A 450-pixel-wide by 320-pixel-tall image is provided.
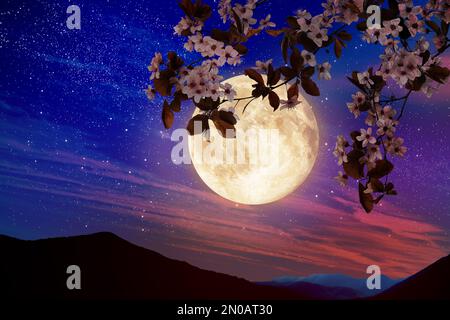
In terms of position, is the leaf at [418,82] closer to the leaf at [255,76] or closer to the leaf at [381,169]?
the leaf at [381,169]

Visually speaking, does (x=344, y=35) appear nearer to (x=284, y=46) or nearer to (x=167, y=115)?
(x=284, y=46)

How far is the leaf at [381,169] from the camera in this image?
1790mm

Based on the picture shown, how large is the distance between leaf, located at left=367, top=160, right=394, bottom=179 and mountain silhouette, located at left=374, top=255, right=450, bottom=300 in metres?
22.8

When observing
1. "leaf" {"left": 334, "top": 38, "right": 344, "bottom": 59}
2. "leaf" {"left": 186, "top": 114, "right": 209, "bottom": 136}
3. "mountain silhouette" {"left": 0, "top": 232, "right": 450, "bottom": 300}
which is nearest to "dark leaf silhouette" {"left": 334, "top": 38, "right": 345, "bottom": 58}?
"leaf" {"left": 334, "top": 38, "right": 344, "bottom": 59}

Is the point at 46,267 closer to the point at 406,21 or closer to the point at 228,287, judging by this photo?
the point at 228,287

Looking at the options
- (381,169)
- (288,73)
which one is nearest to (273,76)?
(288,73)

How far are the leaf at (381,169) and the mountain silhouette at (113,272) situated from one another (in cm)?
2035

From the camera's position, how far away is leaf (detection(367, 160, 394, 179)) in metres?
1.79

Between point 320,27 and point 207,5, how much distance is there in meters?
0.42

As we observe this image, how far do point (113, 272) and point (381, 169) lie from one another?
2855 cm

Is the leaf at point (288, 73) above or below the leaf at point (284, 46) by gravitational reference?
below

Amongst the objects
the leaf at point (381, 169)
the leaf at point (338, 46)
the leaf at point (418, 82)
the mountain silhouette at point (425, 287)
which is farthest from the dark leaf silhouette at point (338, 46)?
the mountain silhouette at point (425, 287)

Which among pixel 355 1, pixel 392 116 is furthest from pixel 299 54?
pixel 392 116

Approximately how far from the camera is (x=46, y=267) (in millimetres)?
27625
